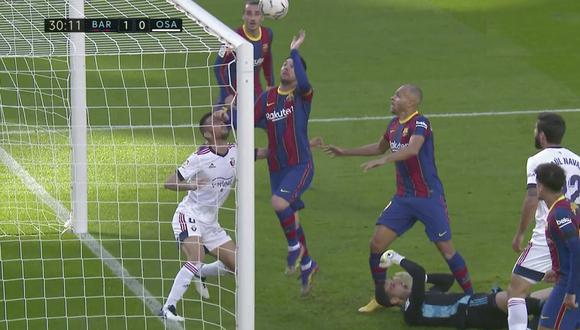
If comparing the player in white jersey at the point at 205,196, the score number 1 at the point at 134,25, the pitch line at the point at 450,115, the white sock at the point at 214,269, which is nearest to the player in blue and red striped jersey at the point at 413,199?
the player in white jersey at the point at 205,196

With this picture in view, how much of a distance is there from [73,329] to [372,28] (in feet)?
Result: 43.3

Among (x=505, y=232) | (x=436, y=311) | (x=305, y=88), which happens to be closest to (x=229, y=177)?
(x=305, y=88)

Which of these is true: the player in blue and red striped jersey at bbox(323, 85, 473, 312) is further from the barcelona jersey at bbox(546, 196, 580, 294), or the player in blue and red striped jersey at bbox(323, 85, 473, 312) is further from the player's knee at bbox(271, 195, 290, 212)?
the barcelona jersey at bbox(546, 196, 580, 294)

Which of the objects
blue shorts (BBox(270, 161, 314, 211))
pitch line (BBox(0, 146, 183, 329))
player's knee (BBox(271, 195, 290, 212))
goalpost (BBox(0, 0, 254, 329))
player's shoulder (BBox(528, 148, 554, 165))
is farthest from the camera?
blue shorts (BBox(270, 161, 314, 211))

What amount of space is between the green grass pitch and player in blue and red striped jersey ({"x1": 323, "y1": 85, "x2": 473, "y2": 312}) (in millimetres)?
608

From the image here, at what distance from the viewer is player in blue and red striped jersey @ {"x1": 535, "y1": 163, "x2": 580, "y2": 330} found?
8.63m

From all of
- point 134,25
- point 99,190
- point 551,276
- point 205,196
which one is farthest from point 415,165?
point 99,190

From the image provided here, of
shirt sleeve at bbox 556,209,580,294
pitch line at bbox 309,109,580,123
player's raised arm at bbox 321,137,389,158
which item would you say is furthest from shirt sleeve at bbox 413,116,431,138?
pitch line at bbox 309,109,580,123

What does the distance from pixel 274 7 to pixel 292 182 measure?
2.62 metres

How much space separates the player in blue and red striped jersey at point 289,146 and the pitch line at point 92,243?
1.42 meters

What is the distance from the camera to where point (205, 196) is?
11.0m

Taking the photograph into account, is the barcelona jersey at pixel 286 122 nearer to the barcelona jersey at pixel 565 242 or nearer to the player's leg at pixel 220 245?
the player's leg at pixel 220 245

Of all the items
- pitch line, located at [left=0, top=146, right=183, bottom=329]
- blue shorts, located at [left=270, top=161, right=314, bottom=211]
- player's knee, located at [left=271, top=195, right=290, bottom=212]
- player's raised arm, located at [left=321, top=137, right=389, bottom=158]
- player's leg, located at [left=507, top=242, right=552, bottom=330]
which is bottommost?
pitch line, located at [left=0, top=146, right=183, bottom=329]

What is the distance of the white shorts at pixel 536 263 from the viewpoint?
965cm
